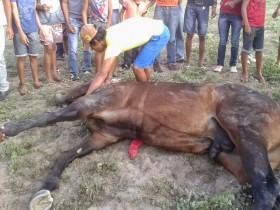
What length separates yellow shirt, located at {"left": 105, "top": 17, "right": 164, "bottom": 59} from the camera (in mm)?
4789

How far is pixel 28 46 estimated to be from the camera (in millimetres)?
6199

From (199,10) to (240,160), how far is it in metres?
3.88

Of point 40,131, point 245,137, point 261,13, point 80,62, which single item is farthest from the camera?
point 80,62

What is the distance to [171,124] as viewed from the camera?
425 centimetres

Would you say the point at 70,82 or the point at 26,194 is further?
the point at 70,82

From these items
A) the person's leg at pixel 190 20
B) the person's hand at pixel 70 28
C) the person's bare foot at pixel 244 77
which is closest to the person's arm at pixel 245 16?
the person's bare foot at pixel 244 77

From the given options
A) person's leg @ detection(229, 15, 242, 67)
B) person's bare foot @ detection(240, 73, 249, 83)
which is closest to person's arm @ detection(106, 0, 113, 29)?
person's leg @ detection(229, 15, 242, 67)

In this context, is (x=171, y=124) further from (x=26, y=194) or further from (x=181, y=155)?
(x=26, y=194)

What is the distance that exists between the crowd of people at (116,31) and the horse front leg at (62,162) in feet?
1.97

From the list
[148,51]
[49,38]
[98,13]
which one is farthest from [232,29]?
[49,38]

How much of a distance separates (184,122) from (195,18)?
11.7 feet

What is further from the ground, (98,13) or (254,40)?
(98,13)

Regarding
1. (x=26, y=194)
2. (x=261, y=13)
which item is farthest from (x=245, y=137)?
(x=261, y=13)

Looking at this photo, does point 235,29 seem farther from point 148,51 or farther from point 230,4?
point 148,51
